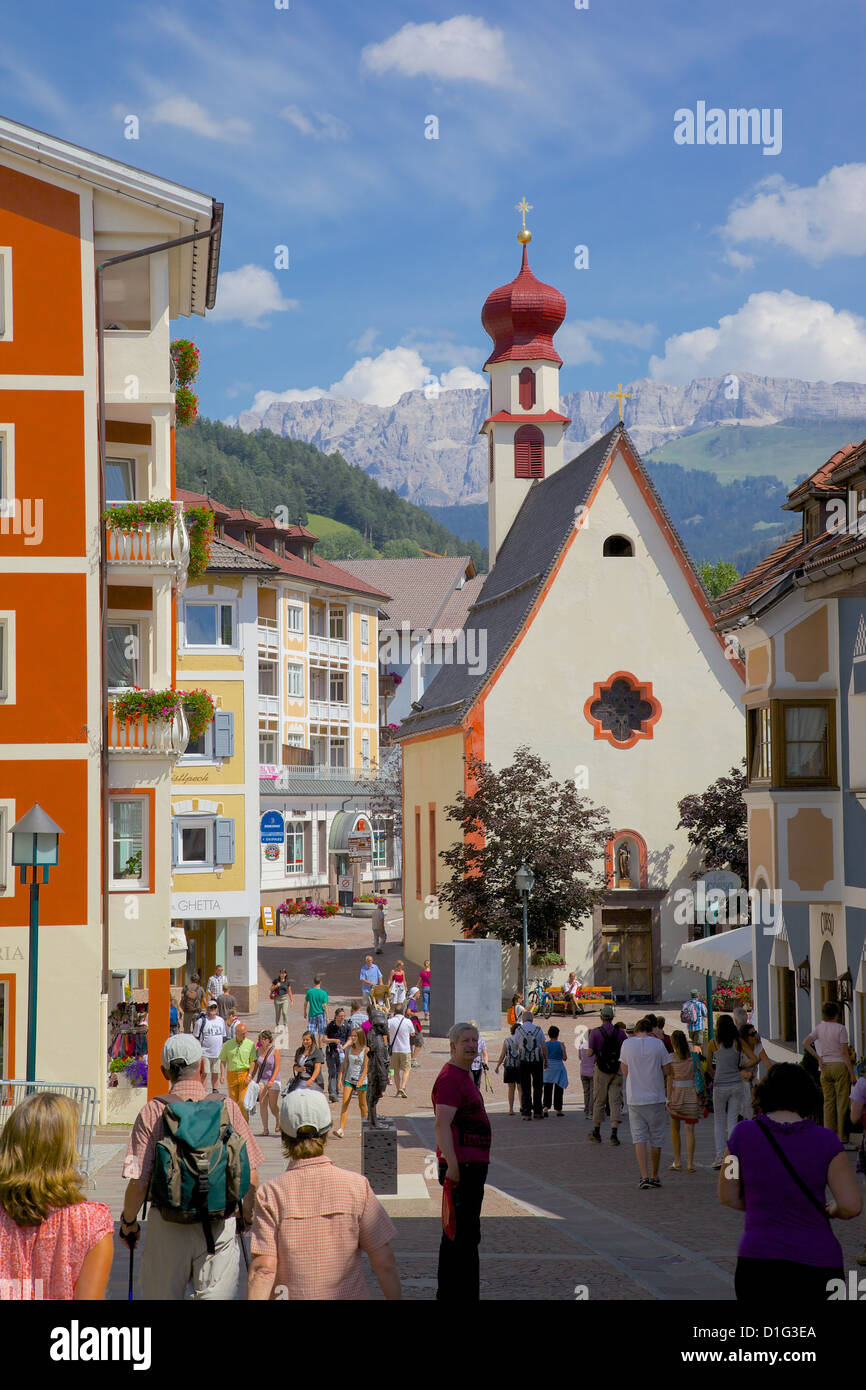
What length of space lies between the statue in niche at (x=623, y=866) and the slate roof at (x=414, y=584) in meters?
56.9

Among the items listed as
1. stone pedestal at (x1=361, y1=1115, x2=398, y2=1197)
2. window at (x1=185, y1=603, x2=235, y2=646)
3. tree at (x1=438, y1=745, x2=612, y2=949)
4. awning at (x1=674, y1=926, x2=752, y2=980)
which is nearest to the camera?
stone pedestal at (x1=361, y1=1115, x2=398, y2=1197)

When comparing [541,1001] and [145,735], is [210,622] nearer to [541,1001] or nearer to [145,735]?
[541,1001]

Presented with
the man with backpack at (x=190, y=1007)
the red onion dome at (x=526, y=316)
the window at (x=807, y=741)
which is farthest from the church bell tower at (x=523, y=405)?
the window at (x=807, y=741)

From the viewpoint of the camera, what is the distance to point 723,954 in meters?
23.6

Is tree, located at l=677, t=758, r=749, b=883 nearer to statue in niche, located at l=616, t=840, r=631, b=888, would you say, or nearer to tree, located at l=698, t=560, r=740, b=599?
statue in niche, located at l=616, t=840, r=631, b=888

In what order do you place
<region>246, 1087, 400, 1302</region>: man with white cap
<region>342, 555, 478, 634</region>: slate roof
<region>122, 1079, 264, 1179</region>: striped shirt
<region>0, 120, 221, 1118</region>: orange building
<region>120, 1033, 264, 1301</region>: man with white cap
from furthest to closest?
<region>342, 555, 478, 634</region>: slate roof
<region>0, 120, 221, 1118</region>: orange building
<region>122, 1079, 264, 1179</region>: striped shirt
<region>120, 1033, 264, 1301</region>: man with white cap
<region>246, 1087, 400, 1302</region>: man with white cap

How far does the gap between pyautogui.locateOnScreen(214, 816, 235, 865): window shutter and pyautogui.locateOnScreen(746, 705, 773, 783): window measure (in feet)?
61.9

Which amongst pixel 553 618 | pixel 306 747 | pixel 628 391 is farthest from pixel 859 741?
pixel 306 747

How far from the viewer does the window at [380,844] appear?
257 feet

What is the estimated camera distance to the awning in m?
23.3

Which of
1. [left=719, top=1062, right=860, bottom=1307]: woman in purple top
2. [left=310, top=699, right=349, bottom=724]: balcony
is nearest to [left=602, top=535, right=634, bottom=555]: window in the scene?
[left=310, top=699, right=349, bottom=724]: balcony

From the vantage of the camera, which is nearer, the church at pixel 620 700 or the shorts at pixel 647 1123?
the shorts at pixel 647 1123

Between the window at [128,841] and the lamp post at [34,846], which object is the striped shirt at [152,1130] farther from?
the window at [128,841]

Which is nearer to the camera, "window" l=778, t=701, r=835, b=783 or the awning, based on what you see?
"window" l=778, t=701, r=835, b=783
